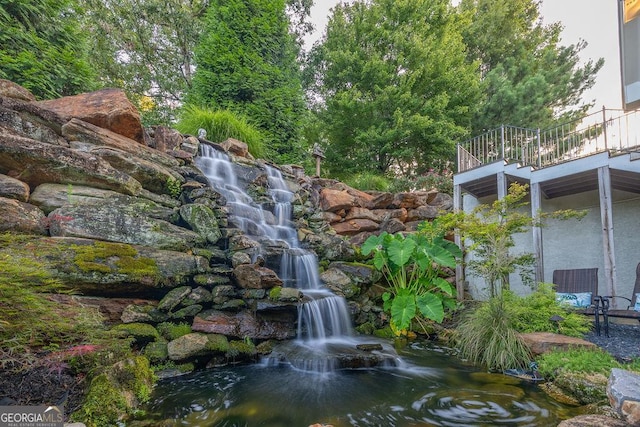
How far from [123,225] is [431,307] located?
529cm

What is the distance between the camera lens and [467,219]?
6.24 m

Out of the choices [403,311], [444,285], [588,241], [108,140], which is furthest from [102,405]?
[588,241]

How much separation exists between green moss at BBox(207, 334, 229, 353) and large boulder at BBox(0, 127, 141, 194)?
287 cm

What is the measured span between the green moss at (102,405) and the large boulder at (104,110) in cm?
514

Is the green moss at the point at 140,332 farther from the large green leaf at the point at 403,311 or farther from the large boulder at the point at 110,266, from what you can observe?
the large green leaf at the point at 403,311

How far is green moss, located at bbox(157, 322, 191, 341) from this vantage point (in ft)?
14.2

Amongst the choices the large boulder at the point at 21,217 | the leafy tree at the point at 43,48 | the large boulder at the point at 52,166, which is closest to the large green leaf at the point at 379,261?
the large boulder at the point at 52,166

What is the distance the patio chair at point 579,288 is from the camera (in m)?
5.84

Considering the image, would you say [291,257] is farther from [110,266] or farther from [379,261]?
[110,266]

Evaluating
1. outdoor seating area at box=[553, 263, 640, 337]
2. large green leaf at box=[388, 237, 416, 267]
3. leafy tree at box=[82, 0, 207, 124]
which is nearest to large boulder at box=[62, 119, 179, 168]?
large green leaf at box=[388, 237, 416, 267]

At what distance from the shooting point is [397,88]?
13.7 metres

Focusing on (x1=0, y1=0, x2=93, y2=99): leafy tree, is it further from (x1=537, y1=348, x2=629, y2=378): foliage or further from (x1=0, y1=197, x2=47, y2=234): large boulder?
(x1=537, y1=348, x2=629, y2=378): foliage

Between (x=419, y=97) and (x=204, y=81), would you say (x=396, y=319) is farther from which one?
(x=419, y=97)

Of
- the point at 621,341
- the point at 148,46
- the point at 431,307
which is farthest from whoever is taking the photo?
the point at 148,46
